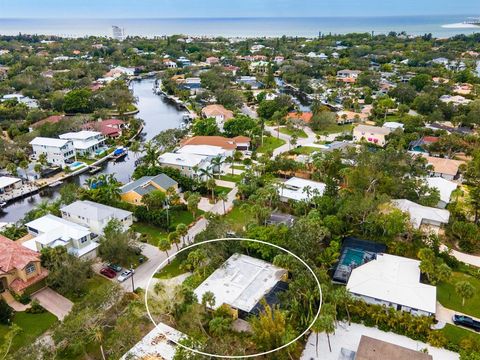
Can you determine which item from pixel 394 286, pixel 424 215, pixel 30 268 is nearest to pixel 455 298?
pixel 394 286

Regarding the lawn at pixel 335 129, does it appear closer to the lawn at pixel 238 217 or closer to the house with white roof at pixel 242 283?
the lawn at pixel 238 217

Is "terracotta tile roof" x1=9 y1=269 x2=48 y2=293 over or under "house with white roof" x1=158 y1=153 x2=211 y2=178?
under

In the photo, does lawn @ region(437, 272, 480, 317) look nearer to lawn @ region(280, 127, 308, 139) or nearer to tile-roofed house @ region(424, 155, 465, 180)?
tile-roofed house @ region(424, 155, 465, 180)

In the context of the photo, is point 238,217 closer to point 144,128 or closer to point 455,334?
point 455,334

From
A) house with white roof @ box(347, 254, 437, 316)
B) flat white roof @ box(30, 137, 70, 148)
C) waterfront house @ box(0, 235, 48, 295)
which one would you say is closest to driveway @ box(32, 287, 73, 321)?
waterfront house @ box(0, 235, 48, 295)

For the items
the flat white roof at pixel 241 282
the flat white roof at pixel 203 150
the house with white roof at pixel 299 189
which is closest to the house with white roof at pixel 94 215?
the flat white roof at pixel 241 282

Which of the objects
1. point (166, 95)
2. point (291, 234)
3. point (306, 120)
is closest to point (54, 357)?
point (291, 234)
